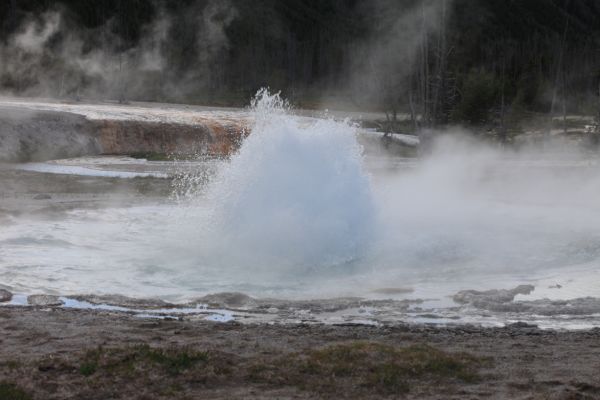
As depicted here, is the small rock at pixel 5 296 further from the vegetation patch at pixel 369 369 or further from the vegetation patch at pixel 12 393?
the vegetation patch at pixel 369 369

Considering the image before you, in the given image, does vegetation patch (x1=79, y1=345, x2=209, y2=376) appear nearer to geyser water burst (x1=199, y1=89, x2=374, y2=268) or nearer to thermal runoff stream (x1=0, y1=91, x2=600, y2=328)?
thermal runoff stream (x1=0, y1=91, x2=600, y2=328)

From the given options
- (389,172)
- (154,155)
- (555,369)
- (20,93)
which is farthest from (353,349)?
(20,93)

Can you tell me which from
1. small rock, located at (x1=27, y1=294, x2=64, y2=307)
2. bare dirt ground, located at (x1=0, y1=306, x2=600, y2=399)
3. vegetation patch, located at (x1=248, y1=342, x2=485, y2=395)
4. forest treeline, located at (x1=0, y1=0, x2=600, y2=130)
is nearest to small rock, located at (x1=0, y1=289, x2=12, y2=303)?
small rock, located at (x1=27, y1=294, x2=64, y2=307)

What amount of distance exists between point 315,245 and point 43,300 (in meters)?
3.72

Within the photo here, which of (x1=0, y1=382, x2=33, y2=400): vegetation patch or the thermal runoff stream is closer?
(x1=0, y1=382, x2=33, y2=400): vegetation patch

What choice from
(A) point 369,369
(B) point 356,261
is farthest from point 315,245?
(A) point 369,369

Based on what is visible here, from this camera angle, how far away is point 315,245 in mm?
10406

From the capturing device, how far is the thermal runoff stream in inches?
Result: 327

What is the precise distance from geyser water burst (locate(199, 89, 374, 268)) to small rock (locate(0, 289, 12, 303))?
2766 mm

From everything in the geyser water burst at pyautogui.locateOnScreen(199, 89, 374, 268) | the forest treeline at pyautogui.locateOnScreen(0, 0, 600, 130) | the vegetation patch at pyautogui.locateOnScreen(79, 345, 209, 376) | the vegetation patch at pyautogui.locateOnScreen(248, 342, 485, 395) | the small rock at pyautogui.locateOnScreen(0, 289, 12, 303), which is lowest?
the small rock at pyautogui.locateOnScreen(0, 289, 12, 303)

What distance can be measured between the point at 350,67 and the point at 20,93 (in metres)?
32.1

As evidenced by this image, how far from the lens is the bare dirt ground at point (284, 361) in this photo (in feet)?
16.9

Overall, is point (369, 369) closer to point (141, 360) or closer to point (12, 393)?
point (141, 360)

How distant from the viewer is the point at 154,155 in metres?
24.8
